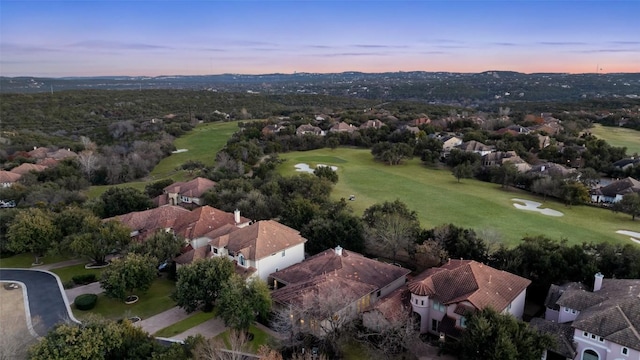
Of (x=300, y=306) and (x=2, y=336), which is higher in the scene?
(x=300, y=306)

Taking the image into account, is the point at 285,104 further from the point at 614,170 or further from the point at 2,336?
the point at 2,336

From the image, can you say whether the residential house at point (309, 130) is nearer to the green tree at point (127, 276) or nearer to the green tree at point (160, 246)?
the green tree at point (160, 246)

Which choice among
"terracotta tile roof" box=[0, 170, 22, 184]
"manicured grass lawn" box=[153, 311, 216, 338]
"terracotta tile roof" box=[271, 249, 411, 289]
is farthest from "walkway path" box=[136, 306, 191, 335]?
"terracotta tile roof" box=[0, 170, 22, 184]

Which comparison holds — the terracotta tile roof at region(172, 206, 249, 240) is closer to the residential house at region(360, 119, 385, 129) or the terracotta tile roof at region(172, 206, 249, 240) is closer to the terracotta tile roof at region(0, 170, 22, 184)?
the terracotta tile roof at region(0, 170, 22, 184)

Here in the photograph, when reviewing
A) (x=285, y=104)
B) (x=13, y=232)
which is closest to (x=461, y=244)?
(x=13, y=232)

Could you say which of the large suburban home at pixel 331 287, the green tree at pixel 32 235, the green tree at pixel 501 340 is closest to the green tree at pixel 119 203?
the green tree at pixel 32 235

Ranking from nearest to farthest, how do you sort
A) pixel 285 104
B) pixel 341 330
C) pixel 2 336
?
1. pixel 341 330
2. pixel 2 336
3. pixel 285 104
